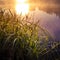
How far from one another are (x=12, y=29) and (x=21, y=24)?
0.12 m

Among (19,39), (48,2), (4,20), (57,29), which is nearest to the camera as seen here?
(19,39)

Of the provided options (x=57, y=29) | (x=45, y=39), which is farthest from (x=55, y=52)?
(x=57, y=29)

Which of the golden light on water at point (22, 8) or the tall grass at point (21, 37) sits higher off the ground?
the golden light on water at point (22, 8)

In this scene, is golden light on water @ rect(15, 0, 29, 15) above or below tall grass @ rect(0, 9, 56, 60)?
above

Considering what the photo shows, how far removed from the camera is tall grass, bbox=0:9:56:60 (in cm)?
324

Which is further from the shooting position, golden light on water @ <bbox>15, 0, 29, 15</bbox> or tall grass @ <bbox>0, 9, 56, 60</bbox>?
golden light on water @ <bbox>15, 0, 29, 15</bbox>

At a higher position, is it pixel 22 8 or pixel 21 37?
pixel 22 8

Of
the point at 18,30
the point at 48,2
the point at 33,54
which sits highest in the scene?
the point at 48,2

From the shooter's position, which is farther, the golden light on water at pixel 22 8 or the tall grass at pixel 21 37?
the golden light on water at pixel 22 8

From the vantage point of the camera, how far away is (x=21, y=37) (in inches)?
130

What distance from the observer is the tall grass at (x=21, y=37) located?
127 inches

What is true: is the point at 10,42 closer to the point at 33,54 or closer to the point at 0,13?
the point at 33,54

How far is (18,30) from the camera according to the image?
3.42 meters

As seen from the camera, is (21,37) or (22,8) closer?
(21,37)
